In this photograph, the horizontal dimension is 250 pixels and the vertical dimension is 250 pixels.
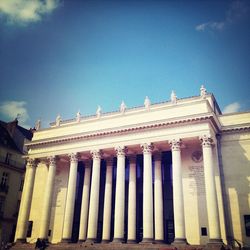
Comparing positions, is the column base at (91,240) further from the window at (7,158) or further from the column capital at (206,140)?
the window at (7,158)

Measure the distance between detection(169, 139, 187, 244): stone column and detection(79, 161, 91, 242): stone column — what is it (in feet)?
41.7

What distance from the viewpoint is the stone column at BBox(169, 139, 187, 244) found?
90.0 ft

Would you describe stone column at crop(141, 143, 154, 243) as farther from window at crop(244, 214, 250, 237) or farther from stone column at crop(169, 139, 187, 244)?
window at crop(244, 214, 250, 237)

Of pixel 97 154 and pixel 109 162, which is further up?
pixel 97 154

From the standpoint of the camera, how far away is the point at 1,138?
48812mm

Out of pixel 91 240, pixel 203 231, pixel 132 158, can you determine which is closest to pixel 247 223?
pixel 203 231

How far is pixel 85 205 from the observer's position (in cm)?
3700

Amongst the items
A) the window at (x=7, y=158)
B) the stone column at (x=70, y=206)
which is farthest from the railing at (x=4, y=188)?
the stone column at (x=70, y=206)

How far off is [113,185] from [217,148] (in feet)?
45.9

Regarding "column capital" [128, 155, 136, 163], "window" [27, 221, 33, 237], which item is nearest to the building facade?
"window" [27, 221, 33, 237]

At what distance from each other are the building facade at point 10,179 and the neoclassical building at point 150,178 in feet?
25.8

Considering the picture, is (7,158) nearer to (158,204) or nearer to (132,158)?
(132,158)

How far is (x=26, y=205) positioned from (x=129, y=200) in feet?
46.5

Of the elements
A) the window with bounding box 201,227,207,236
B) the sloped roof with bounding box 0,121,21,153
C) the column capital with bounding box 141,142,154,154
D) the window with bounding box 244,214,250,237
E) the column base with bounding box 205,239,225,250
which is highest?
the sloped roof with bounding box 0,121,21,153
